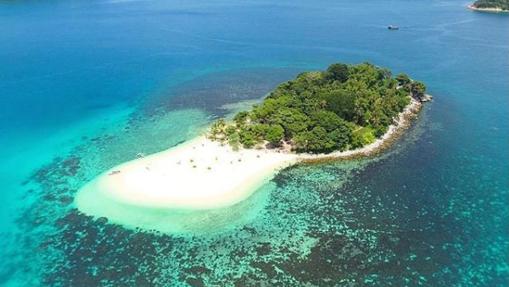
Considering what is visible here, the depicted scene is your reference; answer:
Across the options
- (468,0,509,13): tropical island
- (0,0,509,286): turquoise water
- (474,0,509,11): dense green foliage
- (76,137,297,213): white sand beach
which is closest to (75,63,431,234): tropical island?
(76,137,297,213): white sand beach

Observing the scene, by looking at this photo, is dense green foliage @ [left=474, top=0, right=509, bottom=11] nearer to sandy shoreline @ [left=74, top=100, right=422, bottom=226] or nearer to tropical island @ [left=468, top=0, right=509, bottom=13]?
tropical island @ [left=468, top=0, right=509, bottom=13]

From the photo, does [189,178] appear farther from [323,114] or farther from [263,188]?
[323,114]

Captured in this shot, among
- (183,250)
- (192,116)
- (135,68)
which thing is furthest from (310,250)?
(135,68)

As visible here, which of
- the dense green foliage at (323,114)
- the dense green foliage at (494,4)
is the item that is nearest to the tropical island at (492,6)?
the dense green foliage at (494,4)

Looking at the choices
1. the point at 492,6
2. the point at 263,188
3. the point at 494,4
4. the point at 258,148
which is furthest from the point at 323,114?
the point at 494,4

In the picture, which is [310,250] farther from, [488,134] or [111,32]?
[111,32]

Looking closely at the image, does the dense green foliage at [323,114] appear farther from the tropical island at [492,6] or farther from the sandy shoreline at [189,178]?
the tropical island at [492,6]
